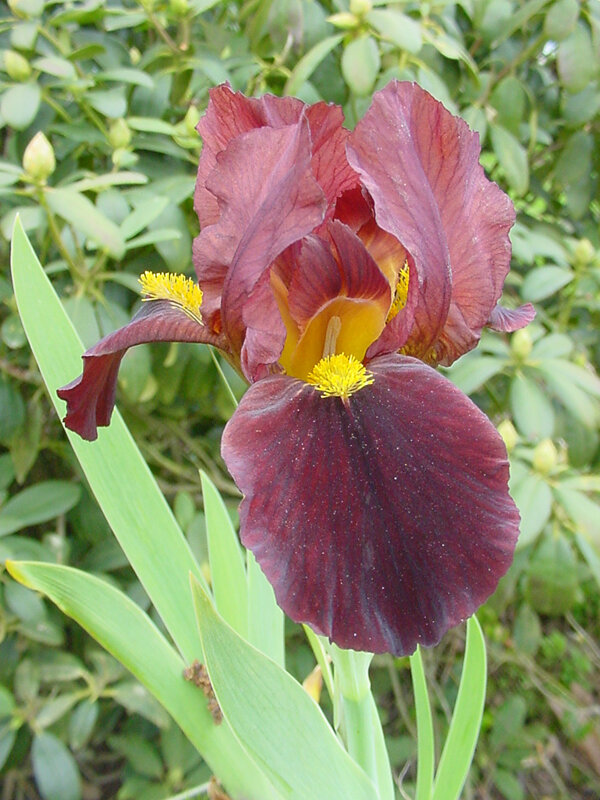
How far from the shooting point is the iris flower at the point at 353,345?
1.23 ft

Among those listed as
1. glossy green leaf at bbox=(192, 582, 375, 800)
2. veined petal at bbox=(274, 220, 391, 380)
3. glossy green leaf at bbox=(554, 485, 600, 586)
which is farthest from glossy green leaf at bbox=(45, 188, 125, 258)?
glossy green leaf at bbox=(554, 485, 600, 586)

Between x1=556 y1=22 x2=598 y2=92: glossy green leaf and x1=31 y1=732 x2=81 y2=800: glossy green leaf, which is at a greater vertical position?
x1=556 y1=22 x2=598 y2=92: glossy green leaf

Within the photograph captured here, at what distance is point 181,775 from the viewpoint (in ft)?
3.72

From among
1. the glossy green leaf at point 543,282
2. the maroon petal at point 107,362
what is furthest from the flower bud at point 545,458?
the maroon petal at point 107,362

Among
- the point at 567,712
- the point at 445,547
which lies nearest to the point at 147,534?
the point at 445,547

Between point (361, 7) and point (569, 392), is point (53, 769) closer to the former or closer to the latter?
point (569, 392)

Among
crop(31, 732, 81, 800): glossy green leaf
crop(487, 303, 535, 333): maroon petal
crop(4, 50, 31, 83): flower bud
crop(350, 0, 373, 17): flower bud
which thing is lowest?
crop(31, 732, 81, 800): glossy green leaf

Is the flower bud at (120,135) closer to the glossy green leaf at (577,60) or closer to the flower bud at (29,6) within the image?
the flower bud at (29,6)

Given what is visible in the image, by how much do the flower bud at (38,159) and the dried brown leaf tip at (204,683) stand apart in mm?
631

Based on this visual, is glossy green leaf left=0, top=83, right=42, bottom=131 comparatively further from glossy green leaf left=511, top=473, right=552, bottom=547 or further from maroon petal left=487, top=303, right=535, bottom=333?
glossy green leaf left=511, top=473, right=552, bottom=547

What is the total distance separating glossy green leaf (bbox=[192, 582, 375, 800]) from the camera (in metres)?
0.45

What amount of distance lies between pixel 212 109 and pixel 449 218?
0.59ft

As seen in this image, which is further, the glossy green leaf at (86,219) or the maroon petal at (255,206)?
the glossy green leaf at (86,219)

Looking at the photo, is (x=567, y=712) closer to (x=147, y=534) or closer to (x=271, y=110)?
(x=147, y=534)
